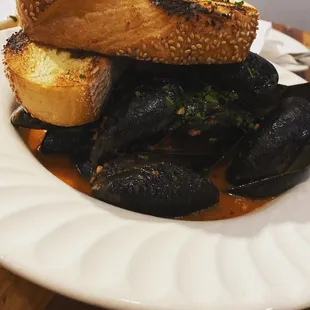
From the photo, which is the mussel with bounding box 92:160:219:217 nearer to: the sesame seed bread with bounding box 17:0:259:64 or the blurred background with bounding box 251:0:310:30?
the sesame seed bread with bounding box 17:0:259:64

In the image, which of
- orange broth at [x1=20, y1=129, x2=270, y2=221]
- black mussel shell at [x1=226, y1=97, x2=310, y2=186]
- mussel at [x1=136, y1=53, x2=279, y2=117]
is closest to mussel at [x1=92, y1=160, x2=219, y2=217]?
Answer: orange broth at [x1=20, y1=129, x2=270, y2=221]

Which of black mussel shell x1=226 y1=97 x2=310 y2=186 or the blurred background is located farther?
the blurred background

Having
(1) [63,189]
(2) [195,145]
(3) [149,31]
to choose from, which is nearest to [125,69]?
(3) [149,31]

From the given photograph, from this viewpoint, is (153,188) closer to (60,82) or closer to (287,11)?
(60,82)

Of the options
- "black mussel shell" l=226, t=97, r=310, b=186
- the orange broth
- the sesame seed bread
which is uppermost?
the sesame seed bread

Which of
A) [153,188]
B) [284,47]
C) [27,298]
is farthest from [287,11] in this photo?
[27,298]
